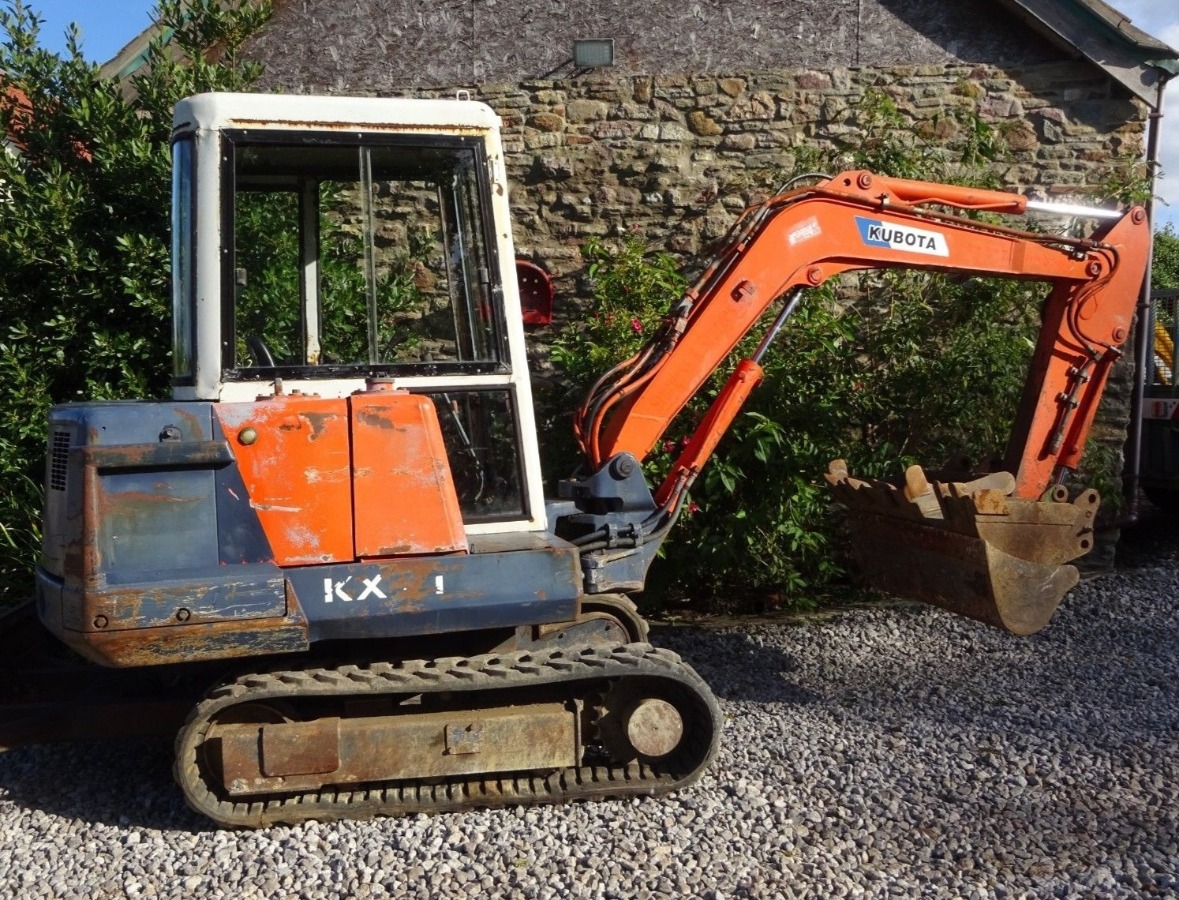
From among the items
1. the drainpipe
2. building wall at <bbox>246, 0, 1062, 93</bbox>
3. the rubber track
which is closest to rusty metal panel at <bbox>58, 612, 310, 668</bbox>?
the rubber track

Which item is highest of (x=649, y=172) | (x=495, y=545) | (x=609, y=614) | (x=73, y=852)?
(x=649, y=172)

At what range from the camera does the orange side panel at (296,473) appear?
376 centimetres

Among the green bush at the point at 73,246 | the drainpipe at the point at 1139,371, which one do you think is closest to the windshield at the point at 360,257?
the green bush at the point at 73,246

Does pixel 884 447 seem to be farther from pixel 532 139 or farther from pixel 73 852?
pixel 73 852

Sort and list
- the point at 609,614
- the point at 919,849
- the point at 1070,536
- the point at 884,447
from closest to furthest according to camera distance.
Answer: the point at 919,849
the point at 609,614
the point at 1070,536
the point at 884,447

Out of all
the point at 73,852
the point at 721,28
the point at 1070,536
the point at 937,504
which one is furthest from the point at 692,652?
the point at 721,28

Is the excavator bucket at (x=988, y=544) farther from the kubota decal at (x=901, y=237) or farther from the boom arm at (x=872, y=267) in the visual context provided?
the kubota decal at (x=901, y=237)

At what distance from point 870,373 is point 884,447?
20.4 inches

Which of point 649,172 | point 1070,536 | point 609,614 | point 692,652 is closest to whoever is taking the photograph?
point 609,614

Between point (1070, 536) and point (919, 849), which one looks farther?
point (1070, 536)

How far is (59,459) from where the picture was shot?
3949 millimetres

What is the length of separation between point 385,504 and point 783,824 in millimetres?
1727

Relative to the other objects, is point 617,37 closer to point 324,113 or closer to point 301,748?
point 324,113

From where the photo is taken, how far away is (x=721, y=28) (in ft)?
25.3
